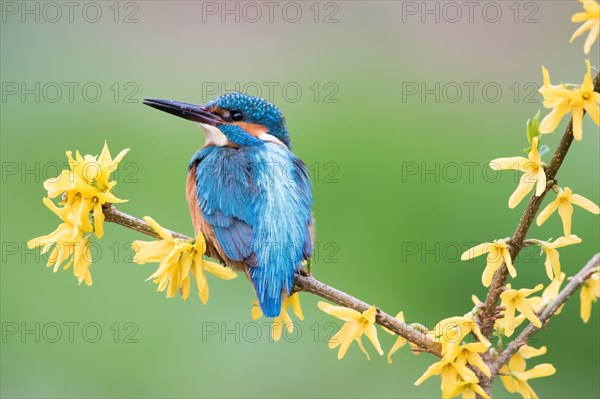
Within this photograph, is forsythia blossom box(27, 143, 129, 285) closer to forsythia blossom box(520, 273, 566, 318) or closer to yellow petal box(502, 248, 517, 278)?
yellow petal box(502, 248, 517, 278)

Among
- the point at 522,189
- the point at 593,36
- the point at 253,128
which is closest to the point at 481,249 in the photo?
the point at 522,189

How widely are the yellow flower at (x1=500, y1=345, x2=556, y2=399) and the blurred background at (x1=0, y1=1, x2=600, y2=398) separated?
1.58m

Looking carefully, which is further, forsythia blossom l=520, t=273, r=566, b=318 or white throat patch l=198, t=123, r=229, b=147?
white throat patch l=198, t=123, r=229, b=147

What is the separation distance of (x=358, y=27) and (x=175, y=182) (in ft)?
8.01

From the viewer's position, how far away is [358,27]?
248 inches

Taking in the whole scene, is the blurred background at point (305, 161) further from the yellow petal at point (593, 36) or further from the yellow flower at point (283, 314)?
the yellow petal at point (593, 36)

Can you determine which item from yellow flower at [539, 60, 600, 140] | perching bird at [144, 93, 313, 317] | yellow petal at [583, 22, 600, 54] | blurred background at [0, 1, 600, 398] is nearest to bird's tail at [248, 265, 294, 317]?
perching bird at [144, 93, 313, 317]

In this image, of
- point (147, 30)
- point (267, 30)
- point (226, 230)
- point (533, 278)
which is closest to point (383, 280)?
point (533, 278)

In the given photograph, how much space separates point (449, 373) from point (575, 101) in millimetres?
536

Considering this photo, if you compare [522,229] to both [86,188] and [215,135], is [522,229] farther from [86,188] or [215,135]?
[215,135]

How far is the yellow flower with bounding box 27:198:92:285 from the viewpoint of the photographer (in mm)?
1752

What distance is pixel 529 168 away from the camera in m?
1.58

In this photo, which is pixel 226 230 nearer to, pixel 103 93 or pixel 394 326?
pixel 394 326

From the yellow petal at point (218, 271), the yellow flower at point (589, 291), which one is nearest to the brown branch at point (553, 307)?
the yellow flower at point (589, 291)
